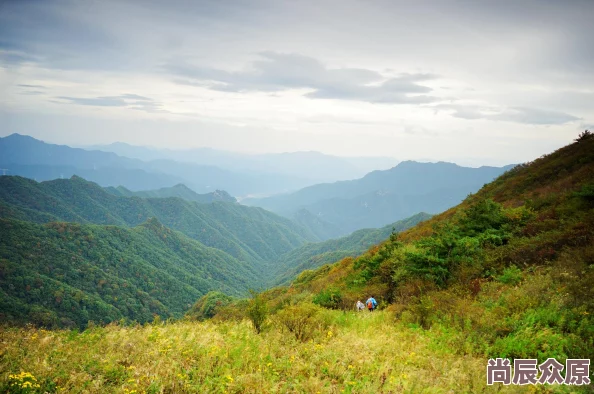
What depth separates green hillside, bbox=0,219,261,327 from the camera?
3543 inches

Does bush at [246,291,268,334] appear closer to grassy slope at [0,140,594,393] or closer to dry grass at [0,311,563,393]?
grassy slope at [0,140,594,393]

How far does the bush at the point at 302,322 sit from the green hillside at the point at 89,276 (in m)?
79.0

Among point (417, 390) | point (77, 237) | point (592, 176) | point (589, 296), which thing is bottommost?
point (77, 237)

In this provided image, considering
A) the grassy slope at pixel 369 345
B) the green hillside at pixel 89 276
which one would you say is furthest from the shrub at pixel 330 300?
the green hillside at pixel 89 276

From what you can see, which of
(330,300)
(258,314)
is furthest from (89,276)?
(258,314)

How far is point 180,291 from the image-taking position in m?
138

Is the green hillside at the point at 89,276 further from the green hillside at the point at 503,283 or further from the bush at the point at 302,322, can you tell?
the bush at the point at 302,322

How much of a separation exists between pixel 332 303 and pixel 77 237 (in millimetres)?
155661

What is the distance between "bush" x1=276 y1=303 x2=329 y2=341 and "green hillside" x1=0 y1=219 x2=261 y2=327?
79.0 meters

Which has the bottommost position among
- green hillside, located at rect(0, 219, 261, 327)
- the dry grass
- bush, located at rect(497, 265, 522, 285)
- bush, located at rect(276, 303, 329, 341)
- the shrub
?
green hillside, located at rect(0, 219, 261, 327)

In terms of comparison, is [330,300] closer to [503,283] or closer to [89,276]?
[503,283]

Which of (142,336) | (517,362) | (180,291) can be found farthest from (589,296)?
(180,291)

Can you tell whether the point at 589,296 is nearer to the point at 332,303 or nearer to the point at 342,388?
the point at 342,388

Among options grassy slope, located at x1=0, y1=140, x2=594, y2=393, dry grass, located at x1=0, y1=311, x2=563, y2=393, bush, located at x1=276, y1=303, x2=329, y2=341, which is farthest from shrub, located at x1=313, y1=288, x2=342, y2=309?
dry grass, located at x1=0, y1=311, x2=563, y2=393
